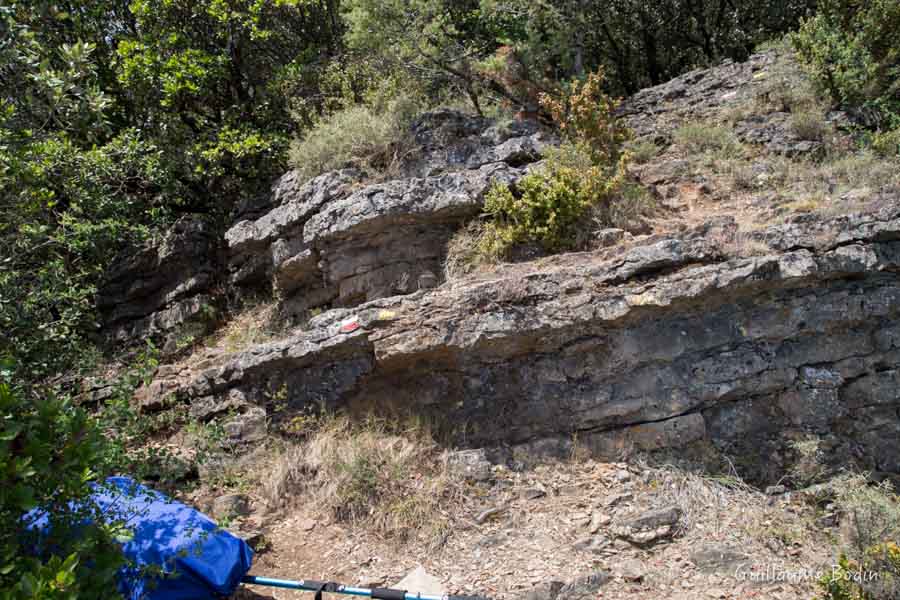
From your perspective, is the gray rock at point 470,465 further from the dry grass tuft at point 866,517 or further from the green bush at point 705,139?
the green bush at point 705,139

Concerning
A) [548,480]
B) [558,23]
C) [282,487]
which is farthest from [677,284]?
[558,23]

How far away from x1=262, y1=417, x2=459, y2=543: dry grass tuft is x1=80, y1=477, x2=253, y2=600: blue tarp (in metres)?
1.24

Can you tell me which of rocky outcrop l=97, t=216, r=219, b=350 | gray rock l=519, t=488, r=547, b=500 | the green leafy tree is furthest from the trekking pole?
rocky outcrop l=97, t=216, r=219, b=350

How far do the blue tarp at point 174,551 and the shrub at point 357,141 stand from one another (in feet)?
17.6

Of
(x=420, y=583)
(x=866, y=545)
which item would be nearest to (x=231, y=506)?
(x=420, y=583)

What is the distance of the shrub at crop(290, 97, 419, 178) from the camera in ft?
26.7

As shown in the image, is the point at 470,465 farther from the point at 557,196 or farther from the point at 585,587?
the point at 557,196

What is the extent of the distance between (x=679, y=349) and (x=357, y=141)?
215 inches

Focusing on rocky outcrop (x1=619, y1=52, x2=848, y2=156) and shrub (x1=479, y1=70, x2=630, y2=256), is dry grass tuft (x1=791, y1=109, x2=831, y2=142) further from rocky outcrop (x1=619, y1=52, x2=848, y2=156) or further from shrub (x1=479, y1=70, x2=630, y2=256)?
shrub (x1=479, y1=70, x2=630, y2=256)

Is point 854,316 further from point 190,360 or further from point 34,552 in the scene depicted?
point 190,360

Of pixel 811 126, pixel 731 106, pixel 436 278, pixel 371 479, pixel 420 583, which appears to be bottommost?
pixel 420 583

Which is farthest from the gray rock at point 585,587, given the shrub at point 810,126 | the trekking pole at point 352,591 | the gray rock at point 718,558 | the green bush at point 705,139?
the shrub at point 810,126

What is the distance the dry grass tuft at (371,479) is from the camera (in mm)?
5227

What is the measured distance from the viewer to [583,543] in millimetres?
4770
